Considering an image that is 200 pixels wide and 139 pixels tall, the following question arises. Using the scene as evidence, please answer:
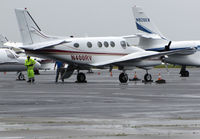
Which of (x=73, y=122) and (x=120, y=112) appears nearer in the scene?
(x=73, y=122)

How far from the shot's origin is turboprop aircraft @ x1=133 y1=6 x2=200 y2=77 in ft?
180

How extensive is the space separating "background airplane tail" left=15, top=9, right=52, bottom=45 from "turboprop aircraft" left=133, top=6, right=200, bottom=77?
48.1 feet

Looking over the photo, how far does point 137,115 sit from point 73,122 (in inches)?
102

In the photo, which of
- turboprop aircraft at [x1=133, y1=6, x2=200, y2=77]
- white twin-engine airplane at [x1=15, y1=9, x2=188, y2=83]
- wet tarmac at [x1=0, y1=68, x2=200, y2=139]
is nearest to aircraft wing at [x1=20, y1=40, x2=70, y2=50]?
white twin-engine airplane at [x1=15, y1=9, x2=188, y2=83]

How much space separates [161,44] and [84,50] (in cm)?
1827

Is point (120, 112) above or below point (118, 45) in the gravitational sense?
below

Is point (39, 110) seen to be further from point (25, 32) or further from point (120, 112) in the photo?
point (25, 32)

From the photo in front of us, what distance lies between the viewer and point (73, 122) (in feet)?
48.8

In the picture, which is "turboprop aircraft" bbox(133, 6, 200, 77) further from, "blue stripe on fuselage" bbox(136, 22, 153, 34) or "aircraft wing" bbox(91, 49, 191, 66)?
"aircraft wing" bbox(91, 49, 191, 66)

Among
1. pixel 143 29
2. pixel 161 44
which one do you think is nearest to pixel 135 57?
pixel 161 44

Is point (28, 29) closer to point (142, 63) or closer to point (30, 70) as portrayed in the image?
point (30, 70)

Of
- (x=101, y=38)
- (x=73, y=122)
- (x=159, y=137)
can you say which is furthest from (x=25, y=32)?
(x=159, y=137)

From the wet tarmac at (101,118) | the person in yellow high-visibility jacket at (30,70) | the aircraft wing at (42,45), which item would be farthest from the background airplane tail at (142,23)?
the wet tarmac at (101,118)

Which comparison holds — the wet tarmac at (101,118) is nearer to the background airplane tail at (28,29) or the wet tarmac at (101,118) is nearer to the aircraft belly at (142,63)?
→ the background airplane tail at (28,29)
